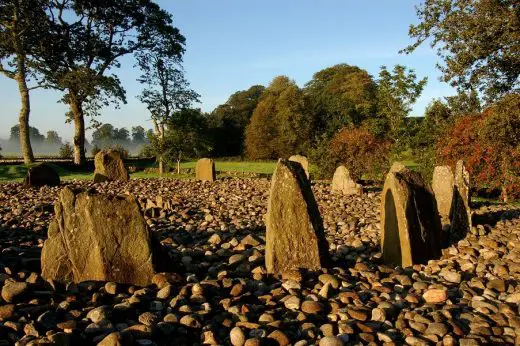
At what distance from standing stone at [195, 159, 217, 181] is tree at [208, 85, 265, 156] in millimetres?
31590

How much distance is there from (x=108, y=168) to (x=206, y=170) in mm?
4733

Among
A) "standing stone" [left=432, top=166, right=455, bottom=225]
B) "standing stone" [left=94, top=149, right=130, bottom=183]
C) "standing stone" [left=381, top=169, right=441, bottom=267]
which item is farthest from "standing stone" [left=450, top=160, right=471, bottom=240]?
"standing stone" [left=94, top=149, right=130, bottom=183]

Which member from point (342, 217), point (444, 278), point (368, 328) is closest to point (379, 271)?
point (444, 278)

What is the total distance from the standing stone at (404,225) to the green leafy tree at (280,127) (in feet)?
119

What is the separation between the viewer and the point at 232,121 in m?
64.0

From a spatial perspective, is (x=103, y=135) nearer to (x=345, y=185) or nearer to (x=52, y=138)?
(x=345, y=185)

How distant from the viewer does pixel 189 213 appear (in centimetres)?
1220

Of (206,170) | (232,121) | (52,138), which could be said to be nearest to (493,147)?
(206,170)

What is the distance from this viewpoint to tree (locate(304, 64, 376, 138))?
4654 centimetres

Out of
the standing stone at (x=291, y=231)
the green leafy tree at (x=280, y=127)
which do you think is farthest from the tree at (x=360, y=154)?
the green leafy tree at (x=280, y=127)

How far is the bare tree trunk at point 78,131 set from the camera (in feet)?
110

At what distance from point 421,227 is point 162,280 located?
4.33 metres

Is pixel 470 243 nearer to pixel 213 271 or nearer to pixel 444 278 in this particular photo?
pixel 444 278

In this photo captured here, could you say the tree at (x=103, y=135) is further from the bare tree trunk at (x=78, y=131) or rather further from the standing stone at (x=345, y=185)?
the standing stone at (x=345, y=185)
